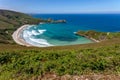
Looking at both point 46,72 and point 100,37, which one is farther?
point 100,37

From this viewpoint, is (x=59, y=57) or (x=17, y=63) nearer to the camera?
(x=17, y=63)

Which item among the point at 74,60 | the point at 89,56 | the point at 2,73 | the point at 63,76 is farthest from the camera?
the point at 89,56

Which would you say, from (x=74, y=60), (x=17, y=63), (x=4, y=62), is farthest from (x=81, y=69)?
(x=4, y=62)

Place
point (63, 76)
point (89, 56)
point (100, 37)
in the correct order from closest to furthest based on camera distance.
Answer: point (63, 76), point (89, 56), point (100, 37)

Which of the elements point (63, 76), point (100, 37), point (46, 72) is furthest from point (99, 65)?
point (100, 37)

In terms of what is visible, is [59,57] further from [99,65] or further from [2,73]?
[2,73]

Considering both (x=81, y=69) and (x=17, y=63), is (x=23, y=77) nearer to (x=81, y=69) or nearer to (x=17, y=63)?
(x=17, y=63)

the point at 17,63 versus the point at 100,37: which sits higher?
the point at 17,63

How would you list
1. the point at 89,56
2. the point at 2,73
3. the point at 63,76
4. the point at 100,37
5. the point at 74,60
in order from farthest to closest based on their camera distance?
the point at 100,37
the point at 89,56
the point at 74,60
the point at 2,73
the point at 63,76

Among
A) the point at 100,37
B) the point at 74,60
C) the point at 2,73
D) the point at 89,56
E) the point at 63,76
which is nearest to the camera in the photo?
the point at 63,76
